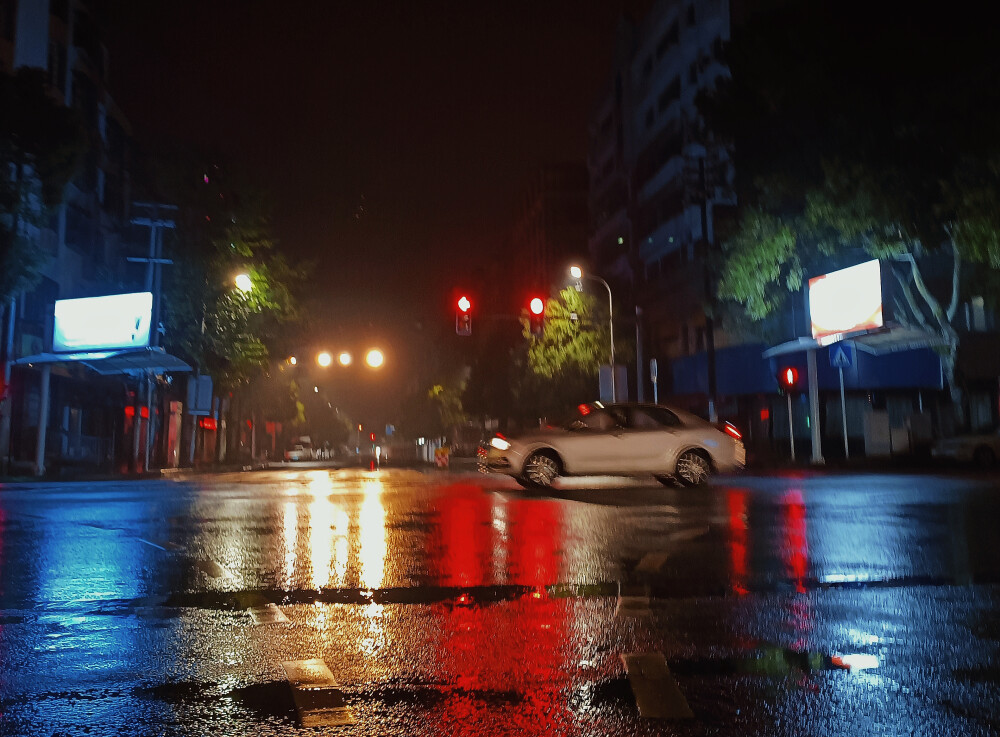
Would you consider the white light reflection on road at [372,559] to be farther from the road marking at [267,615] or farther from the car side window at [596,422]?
the car side window at [596,422]

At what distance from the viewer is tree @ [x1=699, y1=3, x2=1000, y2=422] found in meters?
24.7

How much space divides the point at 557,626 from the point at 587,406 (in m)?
12.6

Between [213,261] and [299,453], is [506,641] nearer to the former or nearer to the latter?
[213,261]

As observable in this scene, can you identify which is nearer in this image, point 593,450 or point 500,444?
point 593,450

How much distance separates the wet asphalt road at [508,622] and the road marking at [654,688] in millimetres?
39

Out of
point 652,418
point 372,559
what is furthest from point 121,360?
point 372,559

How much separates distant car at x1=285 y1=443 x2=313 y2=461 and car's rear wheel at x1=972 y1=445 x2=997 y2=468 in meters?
43.3

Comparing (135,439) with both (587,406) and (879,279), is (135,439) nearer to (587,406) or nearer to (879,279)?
(587,406)

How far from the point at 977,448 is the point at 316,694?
28762mm

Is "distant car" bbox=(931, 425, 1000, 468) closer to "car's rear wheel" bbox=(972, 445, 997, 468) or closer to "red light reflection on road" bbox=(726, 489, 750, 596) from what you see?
"car's rear wheel" bbox=(972, 445, 997, 468)

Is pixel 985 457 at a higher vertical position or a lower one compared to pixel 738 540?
higher

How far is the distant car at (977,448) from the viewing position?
94.2 feet

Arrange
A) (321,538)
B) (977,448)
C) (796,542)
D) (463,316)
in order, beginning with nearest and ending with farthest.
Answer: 1. (796,542)
2. (321,538)
3. (463,316)
4. (977,448)

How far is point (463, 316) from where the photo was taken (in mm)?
25828
